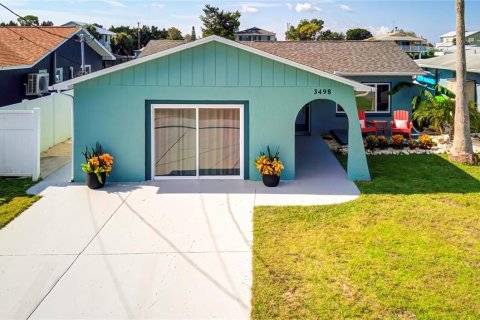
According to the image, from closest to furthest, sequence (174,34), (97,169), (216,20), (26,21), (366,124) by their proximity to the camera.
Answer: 1. (97,169)
2. (366,124)
3. (26,21)
4. (216,20)
5. (174,34)

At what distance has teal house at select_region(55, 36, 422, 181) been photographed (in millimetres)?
11398

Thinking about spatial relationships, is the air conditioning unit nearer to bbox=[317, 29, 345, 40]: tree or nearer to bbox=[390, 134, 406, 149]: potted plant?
bbox=[390, 134, 406, 149]: potted plant

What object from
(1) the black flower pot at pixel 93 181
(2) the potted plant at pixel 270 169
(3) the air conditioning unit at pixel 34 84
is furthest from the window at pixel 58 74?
(2) the potted plant at pixel 270 169

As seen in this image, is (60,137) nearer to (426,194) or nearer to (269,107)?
(269,107)

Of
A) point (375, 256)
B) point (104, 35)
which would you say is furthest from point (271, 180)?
point (104, 35)

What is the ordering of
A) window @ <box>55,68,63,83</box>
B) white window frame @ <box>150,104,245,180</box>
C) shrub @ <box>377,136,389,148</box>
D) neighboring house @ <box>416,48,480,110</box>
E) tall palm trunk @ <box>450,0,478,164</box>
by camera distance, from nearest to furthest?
1. white window frame @ <box>150,104,245,180</box>
2. tall palm trunk @ <box>450,0,478,164</box>
3. shrub @ <box>377,136,389,148</box>
4. neighboring house @ <box>416,48,480,110</box>
5. window @ <box>55,68,63,83</box>

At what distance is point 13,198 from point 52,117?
631 cm

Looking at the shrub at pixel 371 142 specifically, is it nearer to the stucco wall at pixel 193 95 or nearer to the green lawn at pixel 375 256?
the stucco wall at pixel 193 95

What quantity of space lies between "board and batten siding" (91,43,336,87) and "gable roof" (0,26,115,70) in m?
6.00

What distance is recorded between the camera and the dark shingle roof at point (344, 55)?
1805 cm

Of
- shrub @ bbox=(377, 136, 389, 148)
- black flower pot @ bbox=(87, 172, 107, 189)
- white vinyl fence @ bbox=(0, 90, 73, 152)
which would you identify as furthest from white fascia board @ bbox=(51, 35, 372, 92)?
shrub @ bbox=(377, 136, 389, 148)

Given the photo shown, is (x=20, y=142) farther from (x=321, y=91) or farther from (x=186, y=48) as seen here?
(x=321, y=91)

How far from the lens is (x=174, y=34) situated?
235 feet

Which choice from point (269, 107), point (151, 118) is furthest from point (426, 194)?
point (151, 118)
